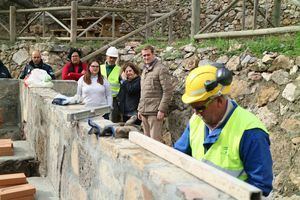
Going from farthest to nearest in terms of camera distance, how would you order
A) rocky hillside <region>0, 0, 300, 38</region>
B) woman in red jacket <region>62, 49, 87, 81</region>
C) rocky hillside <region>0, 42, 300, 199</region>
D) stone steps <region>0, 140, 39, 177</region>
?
rocky hillside <region>0, 0, 300, 38</region> → woman in red jacket <region>62, 49, 87, 81</region> → rocky hillside <region>0, 42, 300, 199</region> → stone steps <region>0, 140, 39, 177</region>

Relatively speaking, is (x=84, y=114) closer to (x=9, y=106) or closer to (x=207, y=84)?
(x=207, y=84)

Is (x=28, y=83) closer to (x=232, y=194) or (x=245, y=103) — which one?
(x=245, y=103)

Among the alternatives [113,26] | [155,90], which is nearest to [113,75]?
[155,90]

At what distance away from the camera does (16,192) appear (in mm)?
3672

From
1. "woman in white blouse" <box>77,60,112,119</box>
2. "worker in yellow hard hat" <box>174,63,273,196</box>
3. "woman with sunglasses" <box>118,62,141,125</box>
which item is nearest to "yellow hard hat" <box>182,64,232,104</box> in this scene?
"worker in yellow hard hat" <box>174,63,273,196</box>

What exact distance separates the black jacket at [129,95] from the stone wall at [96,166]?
1310mm

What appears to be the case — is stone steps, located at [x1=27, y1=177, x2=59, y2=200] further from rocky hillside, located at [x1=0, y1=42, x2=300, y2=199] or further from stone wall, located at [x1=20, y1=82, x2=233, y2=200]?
rocky hillside, located at [x1=0, y1=42, x2=300, y2=199]

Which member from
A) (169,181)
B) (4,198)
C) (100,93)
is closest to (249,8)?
(100,93)

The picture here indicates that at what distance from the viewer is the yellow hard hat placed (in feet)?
7.42

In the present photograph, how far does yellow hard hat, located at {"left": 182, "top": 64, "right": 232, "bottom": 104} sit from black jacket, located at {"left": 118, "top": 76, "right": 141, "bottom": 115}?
13.5ft

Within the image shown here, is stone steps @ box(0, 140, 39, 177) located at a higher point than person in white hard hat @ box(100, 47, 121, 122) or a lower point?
lower

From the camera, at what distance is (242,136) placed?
2174 mm

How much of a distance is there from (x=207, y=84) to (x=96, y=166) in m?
1.02

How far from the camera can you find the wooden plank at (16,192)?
358 cm
